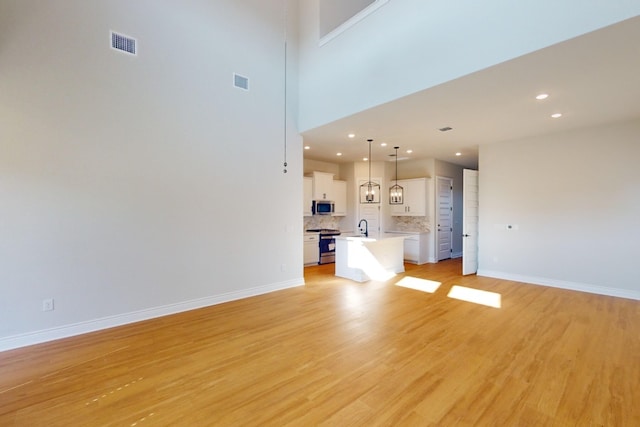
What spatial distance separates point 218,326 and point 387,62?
4123 millimetres

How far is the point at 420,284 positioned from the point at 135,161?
5.18 m

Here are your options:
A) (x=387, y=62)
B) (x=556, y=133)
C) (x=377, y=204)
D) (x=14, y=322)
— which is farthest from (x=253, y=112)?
(x=556, y=133)

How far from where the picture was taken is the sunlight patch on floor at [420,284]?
17.2 ft

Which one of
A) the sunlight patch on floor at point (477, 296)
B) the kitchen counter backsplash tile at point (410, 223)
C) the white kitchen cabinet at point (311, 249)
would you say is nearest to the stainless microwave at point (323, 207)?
the white kitchen cabinet at point (311, 249)

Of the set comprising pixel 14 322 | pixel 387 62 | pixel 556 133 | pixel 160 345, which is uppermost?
pixel 387 62

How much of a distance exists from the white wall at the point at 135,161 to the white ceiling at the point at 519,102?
165 centimetres

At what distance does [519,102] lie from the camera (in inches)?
151

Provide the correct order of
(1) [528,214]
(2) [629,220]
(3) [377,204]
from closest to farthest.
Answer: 1. (2) [629,220]
2. (1) [528,214]
3. (3) [377,204]

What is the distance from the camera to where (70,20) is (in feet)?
10.8

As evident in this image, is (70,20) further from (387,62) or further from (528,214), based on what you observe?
(528,214)

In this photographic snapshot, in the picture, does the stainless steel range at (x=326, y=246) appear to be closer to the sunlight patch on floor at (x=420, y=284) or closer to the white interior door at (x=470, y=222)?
the sunlight patch on floor at (x=420, y=284)

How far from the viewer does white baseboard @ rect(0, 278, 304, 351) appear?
3096 millimetres

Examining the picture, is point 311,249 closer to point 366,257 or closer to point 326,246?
point 326,246

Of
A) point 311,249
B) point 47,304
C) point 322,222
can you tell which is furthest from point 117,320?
point 322,222
